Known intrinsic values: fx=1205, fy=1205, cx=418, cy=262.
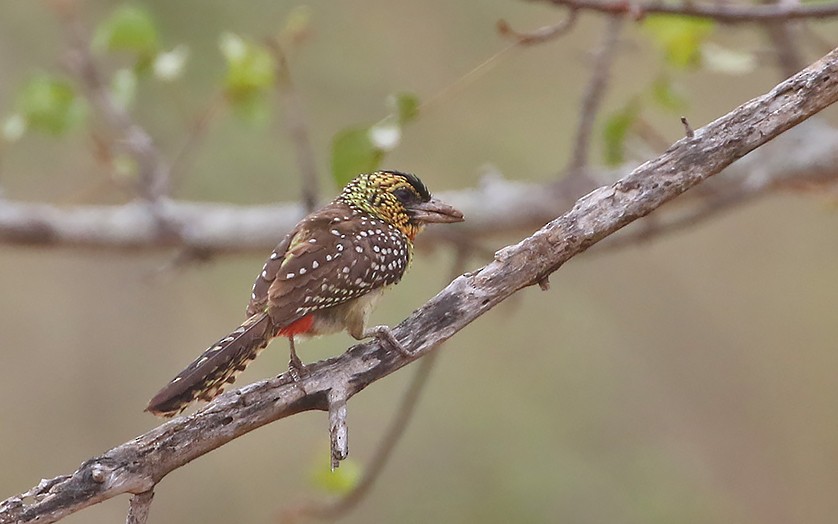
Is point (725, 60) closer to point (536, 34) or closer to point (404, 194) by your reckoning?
point (536, 34)

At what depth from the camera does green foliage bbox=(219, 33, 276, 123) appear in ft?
12.8

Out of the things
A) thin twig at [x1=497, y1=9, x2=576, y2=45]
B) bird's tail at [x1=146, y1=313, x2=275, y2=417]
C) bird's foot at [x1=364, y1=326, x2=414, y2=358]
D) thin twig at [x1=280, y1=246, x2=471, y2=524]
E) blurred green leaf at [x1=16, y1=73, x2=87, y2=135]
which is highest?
blurred green leaf at [x1=16, y1=73, x2=87, y2=135]

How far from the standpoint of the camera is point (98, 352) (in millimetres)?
6824

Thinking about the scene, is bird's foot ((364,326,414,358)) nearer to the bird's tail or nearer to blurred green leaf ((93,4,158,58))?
the bird's tail

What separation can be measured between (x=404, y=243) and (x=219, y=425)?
2.93 feet

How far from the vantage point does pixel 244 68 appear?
3.96 meters

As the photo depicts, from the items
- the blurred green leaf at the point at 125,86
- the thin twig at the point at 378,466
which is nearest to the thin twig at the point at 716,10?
the thin twig at the point at 378,466

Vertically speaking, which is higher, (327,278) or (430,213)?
(430,213)

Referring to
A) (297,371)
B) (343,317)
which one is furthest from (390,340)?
(343,317)

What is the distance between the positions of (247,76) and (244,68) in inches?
1.4

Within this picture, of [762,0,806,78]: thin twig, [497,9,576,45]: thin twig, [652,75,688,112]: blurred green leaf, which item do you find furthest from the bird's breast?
[762,0,806,78]: thin twig

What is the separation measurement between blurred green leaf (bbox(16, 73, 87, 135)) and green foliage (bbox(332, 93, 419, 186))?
4.36 feet

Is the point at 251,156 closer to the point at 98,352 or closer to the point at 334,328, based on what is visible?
the point at 98,352

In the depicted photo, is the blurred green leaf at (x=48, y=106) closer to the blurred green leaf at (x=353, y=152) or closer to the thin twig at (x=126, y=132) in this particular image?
the thin twig at (x=126, y=132)
